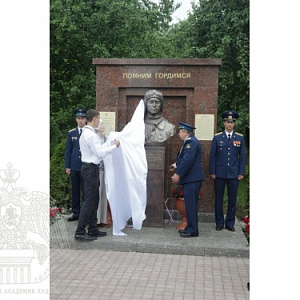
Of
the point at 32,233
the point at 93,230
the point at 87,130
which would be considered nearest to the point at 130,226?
the point at 93,230

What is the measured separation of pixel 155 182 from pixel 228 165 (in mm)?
1165

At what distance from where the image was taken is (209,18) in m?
13.0

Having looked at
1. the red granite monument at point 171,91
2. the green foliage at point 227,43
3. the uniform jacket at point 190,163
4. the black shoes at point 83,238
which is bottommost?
the black shoes at point 83,238

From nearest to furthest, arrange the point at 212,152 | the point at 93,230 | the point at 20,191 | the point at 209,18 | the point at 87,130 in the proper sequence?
the point at 20,191 < the point at 87,130 < the point at 93,230 < the point at 212,152 < the point at 209,18

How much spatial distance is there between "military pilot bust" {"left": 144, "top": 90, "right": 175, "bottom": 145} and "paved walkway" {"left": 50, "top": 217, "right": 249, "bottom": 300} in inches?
58.1

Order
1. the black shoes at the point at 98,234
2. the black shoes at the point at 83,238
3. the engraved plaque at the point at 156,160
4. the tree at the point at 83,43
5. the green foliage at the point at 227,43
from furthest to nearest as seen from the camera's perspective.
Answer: the tree at the point at 83,43 → the green foliage at the point at 227,43 → the engraved plaque at the point at 156,160 → the black shoes at the point at 98,234 → the black shoes at the point at 83,238

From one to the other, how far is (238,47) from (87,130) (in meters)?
8.06

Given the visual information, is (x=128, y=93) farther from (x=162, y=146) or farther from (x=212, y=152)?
(x=212, y=152)

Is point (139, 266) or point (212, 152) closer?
point (139, 266)

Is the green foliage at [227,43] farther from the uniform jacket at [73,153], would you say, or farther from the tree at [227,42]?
the uniform jacket at [73,153]

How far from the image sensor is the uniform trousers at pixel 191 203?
5.86m

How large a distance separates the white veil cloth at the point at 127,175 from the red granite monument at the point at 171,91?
104 cm

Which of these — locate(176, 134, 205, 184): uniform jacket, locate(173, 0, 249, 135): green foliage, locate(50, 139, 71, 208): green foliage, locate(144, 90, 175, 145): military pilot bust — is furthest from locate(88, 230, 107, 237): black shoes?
locate(173, 0, 249, 135): green foliage

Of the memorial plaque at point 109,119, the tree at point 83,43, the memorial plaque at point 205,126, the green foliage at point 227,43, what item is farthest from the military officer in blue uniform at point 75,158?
the green foliage at point 227,43
